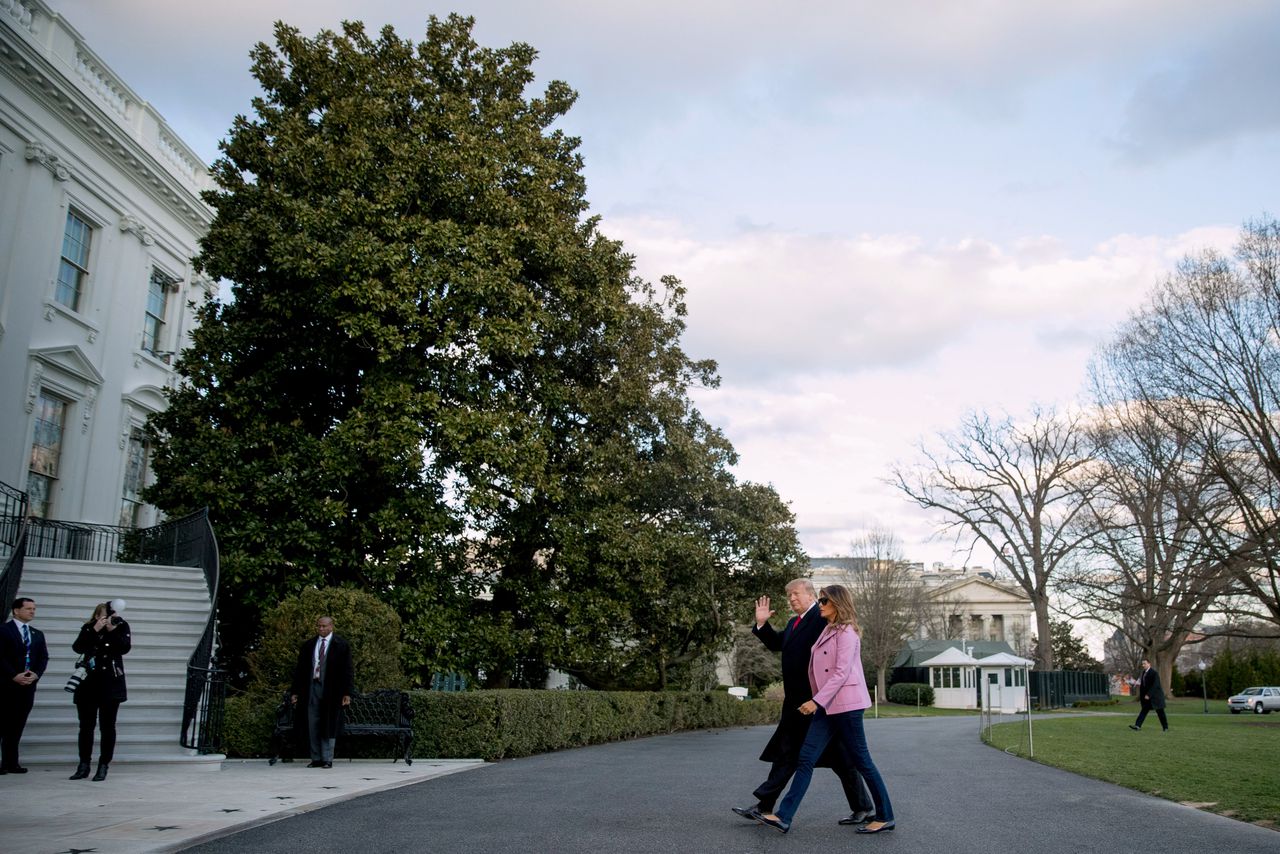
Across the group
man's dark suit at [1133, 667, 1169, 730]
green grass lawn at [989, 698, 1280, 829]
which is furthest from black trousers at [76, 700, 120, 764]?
man's dark suit at [1133, 667, 1169, 730]

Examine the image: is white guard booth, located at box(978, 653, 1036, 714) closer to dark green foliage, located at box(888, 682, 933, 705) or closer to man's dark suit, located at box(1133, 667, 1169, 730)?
dark green foliage, located at box(888, 682, 933, 705)

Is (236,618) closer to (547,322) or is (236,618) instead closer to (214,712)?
(214,712)

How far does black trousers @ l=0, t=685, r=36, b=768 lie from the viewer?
33.3 feet

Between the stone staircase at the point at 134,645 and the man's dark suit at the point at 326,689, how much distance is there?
107 cm

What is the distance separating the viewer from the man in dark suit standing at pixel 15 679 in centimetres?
1014

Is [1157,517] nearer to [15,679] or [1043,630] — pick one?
[1043,630]

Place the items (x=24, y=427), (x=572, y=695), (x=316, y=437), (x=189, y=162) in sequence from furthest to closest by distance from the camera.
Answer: (x=189, y=162) → (x=24, y=427) → (x=316, y=437) → (x=572, y=695)

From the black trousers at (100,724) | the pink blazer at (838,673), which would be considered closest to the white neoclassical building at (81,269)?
the black trousers at (100,724)

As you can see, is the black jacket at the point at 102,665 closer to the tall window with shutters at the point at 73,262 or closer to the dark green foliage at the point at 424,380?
the dark green foliage at the point at 424,380

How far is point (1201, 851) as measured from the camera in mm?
6879

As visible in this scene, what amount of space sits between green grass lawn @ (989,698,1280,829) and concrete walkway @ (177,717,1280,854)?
0.49 m

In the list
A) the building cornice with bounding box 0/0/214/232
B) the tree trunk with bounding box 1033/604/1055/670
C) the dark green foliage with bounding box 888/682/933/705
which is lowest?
the dark green foliage with bounding box 888/682/933/705

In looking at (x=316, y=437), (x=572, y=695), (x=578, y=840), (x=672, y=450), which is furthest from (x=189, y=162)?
(x=578, y=840)

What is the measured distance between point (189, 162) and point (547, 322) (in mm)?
14084
